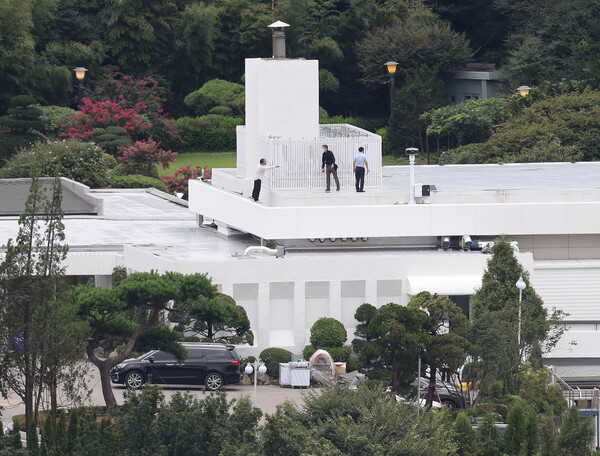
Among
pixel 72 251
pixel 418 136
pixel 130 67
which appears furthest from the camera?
pixel 130 67

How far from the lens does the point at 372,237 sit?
150 feet

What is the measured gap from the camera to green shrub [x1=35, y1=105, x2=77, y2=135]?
248 ft

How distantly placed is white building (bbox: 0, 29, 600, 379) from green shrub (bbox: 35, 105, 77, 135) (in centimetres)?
2654

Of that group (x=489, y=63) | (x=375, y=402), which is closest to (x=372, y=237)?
(x=375, y=402)

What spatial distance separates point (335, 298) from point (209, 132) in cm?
4029

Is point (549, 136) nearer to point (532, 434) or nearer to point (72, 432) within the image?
point (532, 434)

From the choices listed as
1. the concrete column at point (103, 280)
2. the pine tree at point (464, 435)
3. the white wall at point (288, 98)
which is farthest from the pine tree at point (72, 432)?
the white wall at point (288, 98)

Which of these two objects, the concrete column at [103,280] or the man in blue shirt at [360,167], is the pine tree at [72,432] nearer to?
the concrete column at [103,280]

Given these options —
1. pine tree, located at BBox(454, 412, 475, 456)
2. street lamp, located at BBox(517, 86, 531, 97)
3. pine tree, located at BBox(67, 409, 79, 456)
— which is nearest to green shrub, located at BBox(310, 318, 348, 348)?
pine tree, located at BBox(454, 412, 475, 456)

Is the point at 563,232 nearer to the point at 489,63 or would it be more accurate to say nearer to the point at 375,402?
the point at 375,402

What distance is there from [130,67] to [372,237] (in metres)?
43.2

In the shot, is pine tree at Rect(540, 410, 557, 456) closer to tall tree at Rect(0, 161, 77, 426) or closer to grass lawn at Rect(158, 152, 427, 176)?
tall tree at Rect(0, 161, 77, 426)

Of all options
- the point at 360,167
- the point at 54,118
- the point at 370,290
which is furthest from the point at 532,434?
the point at 54,118

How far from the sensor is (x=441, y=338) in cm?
3862
